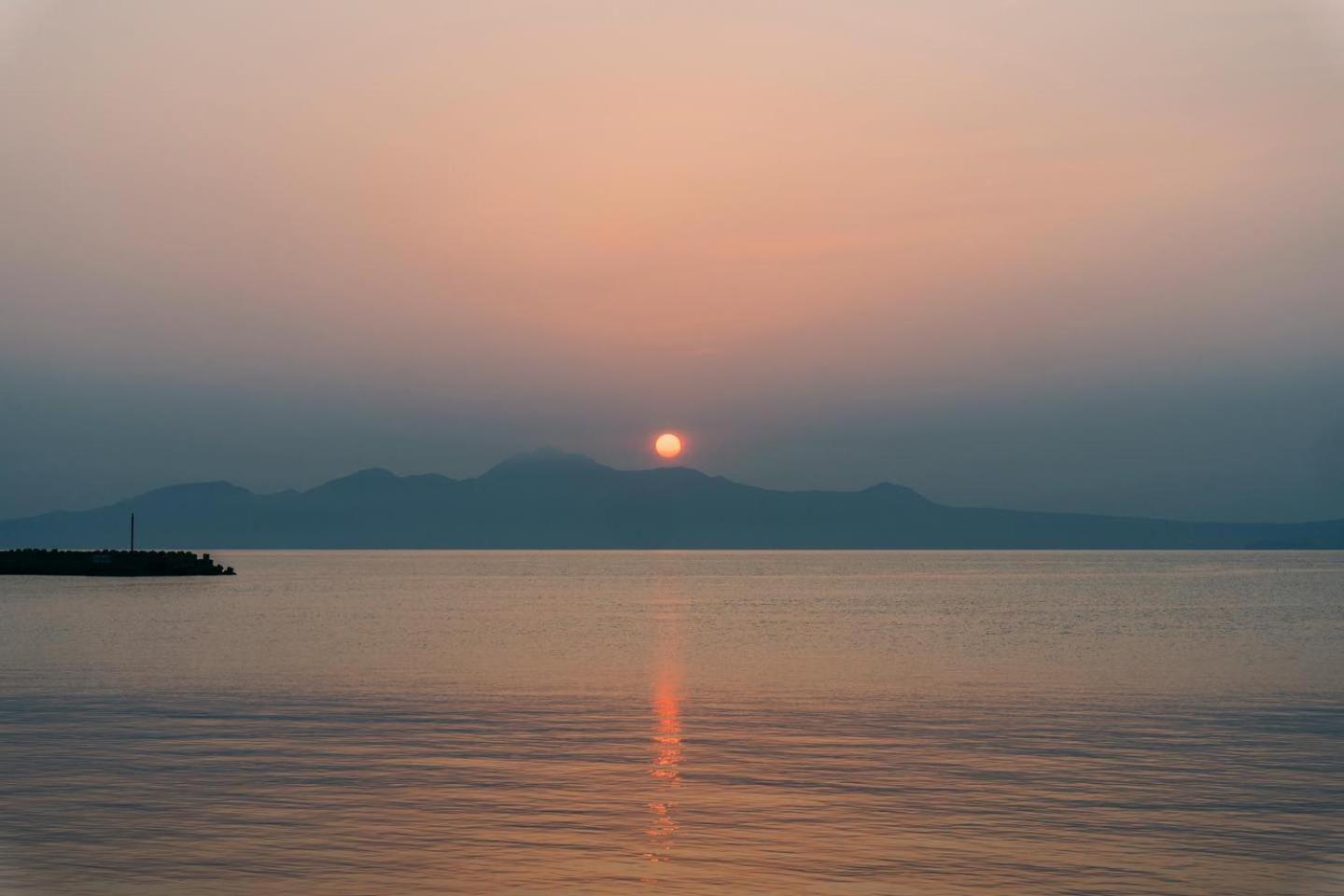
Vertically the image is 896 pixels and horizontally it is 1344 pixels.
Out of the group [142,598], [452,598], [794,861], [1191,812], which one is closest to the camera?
[794,861]

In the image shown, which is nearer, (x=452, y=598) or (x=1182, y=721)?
(x=1182, y=721)

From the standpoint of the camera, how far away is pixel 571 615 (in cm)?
10669

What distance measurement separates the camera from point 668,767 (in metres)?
30.5

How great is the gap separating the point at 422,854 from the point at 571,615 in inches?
3331

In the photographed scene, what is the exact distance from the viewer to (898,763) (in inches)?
1228

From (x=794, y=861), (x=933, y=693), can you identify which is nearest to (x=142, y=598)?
(x=933, y=693)

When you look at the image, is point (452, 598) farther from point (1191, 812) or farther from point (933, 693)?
point (1191, 812)

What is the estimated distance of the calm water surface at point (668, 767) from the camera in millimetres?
21516

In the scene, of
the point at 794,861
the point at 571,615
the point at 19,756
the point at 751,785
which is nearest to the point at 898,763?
the point at 751,785

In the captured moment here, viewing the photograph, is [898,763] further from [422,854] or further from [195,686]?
[195,686]

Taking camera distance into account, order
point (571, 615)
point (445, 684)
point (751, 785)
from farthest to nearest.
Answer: point (571, 615), point (445, 684), point (751, 785)

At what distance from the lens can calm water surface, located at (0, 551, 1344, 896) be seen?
2152 cm

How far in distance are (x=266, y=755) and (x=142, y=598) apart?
106884mm

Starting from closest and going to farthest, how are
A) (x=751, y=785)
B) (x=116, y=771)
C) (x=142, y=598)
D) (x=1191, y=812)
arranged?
(x=1191, y=812), (x=751, y=785), (x=116, y=771), (x=142, y=598)
